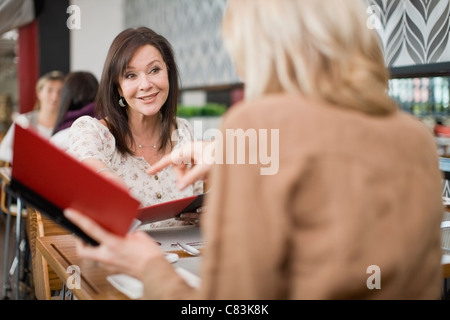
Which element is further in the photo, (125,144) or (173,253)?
(125,144)

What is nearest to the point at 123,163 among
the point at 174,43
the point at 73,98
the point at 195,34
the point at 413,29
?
the point at 73,98

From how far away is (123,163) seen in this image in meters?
1.90

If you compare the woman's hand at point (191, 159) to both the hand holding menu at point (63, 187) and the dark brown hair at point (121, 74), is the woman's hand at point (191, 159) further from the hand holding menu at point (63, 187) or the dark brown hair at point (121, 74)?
the dark brown hair at point (121, 74)

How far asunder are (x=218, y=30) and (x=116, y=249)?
4257mm

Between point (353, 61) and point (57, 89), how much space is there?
3.94 m

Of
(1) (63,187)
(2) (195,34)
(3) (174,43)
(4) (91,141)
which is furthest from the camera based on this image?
(3) (174,43)

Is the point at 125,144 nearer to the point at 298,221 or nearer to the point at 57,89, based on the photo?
the point at 298,221

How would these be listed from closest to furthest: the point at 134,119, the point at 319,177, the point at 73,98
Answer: the point at 319,177
the point at 134,119
the point at 73,98

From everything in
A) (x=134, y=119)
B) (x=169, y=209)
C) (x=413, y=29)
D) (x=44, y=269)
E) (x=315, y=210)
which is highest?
(x=413, y=29)

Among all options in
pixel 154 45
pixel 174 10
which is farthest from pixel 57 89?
pixel 154 45

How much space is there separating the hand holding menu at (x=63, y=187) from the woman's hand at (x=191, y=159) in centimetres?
23

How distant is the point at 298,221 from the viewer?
0.69 m

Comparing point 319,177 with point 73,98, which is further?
point 73,98

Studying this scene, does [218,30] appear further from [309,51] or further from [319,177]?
[319,177]
